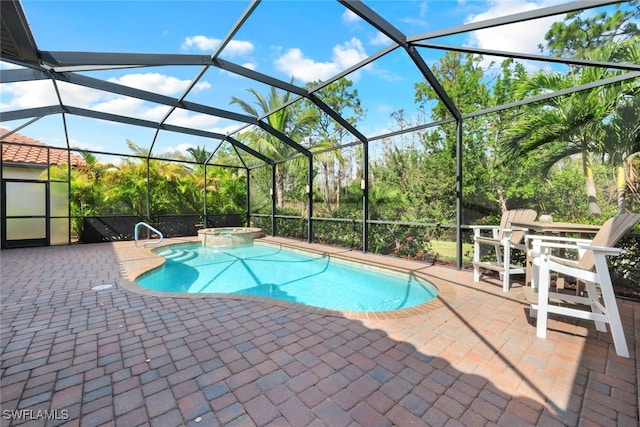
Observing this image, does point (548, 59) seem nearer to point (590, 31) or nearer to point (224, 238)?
point (590, 31)

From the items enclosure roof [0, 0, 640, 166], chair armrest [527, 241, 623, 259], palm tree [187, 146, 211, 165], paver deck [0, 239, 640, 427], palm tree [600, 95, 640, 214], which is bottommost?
paver deck [0, 239, 640, 427]

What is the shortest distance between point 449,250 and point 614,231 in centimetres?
337

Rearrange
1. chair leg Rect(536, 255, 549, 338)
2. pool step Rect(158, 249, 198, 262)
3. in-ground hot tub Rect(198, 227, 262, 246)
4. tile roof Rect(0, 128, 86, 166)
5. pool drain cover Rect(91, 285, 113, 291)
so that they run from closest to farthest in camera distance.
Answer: chair leg Rect(536, 255, 549, 338) < pool drain cover Rect(91, 285, 113, 291) < pool step Rect(158, 249, 198, 262) < tile roof Rect(0, 128, 86, 166) < in-ground hot tub Rect(198, 227, 262, 246)

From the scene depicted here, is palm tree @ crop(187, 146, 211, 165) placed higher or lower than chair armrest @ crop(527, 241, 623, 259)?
higher

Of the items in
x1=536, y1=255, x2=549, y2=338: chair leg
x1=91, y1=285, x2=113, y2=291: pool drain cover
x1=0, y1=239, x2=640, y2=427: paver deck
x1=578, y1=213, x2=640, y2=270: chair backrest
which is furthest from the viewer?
x1=91, y1=285, x2=113, y2=291: pool drain cover

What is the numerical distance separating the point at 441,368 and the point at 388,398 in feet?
2.11

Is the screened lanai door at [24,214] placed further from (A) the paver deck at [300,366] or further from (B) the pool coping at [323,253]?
(A) the paver deck at [300,366]

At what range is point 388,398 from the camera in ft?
6.26

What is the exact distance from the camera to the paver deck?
178cm

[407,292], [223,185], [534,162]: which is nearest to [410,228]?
[407,292]

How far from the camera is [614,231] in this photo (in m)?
2.66

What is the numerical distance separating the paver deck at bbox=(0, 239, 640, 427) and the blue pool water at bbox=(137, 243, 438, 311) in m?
1.31

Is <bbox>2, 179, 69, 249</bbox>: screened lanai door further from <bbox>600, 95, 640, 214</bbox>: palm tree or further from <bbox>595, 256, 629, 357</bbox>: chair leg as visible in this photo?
<bbox>600, 95, 640, 214</bbox>: palm tree

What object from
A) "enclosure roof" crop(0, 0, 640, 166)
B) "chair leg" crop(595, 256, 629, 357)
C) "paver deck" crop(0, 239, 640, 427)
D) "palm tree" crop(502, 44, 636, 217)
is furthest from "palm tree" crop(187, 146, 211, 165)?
"chair leg" crop(595, 256, 629, 357)
